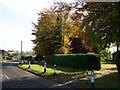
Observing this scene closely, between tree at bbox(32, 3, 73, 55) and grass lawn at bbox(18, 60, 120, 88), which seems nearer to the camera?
grass lawn at bbox(18, 60, 120, 88)

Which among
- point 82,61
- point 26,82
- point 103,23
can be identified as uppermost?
point 103,23

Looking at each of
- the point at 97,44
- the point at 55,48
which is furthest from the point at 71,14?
the point at 55,48

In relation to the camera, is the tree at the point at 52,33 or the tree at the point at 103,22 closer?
the tree at the point at 103,22

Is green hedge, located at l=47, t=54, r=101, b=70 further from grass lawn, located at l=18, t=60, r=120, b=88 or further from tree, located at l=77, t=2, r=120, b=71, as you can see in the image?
tree, located at l=77, t=2, r=120, b=71

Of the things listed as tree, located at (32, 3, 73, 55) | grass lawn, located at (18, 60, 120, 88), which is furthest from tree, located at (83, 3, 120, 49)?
tree, located at (32, 3, 73, 55)

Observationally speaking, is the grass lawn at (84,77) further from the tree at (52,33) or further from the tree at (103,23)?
the tree at (52,33)

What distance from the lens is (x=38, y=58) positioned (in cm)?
7225

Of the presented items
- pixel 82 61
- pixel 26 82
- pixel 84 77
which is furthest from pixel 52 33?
pixel 26 82

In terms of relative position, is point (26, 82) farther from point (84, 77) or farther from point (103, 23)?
point (103, 23)

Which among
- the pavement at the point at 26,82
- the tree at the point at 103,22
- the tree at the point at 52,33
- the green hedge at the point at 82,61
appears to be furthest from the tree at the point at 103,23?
the tree at the point at 52,33

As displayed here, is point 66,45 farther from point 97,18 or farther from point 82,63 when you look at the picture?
point 97,18

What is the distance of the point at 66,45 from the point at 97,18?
3042cm

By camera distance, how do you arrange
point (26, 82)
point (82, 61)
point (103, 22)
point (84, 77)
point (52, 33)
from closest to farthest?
point (26, 82) < point (103, 22) < point (84, 77) < point (82, 61) < point (52, 33)

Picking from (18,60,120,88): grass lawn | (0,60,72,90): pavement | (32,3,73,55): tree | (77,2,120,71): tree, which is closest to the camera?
(0,60,72,90): pavement
